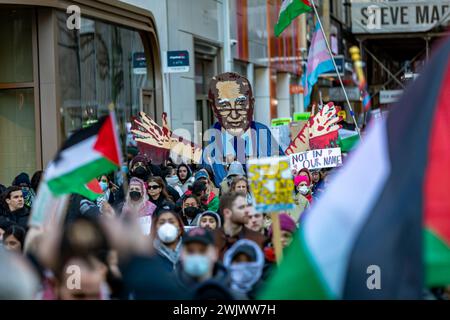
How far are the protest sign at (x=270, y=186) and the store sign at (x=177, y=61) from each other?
1204 cm

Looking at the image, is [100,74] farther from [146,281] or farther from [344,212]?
[344,212]

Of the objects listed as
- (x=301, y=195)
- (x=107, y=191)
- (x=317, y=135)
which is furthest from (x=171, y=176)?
(x=301, y=195)

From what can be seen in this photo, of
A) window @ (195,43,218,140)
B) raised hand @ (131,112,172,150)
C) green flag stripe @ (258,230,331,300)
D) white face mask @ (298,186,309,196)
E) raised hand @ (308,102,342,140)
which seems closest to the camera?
green flag stripe @ (258,230,331,300)

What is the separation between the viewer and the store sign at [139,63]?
18703mm

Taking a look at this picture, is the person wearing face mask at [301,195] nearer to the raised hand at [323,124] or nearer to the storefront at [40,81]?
the raised hand at [323,124]

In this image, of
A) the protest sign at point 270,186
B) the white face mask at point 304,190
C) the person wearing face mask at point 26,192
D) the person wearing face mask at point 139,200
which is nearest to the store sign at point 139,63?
the person wearing face mask at point 26,192

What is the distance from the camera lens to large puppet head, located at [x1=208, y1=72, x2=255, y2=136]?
43.1 ft

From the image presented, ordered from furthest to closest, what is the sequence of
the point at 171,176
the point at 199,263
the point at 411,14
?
the point at 411,14
the point at 171,176
the point at 199,263

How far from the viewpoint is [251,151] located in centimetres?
1299

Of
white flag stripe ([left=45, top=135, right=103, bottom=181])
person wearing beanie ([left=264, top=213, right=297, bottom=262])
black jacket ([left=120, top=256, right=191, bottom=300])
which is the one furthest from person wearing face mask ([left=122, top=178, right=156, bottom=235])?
black jacket ([left=120, top=256, right=191, bottom=300])

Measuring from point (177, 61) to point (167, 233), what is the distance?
1138cm

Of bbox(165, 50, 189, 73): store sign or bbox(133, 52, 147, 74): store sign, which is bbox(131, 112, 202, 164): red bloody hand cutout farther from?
bbox(133, 52, 147, 74): store sign

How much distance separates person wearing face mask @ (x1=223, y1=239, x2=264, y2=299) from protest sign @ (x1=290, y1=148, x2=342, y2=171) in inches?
226

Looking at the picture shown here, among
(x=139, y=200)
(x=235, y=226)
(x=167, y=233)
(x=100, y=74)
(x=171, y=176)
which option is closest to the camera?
(x=167, y=233)
